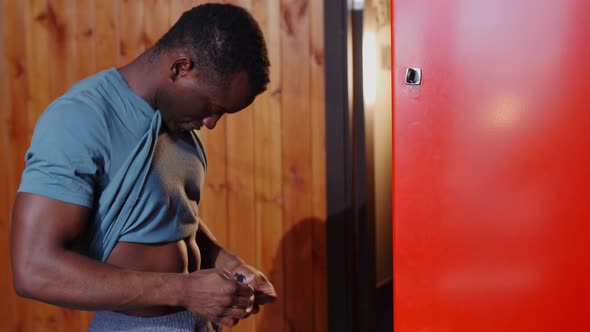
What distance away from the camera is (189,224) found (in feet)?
3.84

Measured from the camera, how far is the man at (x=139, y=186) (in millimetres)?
916

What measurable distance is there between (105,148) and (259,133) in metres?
1.06

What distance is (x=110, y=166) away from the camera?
99cm

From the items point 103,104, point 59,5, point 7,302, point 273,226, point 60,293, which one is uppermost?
point 59,5

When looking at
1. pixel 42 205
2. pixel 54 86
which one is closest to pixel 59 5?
pixel 54 86

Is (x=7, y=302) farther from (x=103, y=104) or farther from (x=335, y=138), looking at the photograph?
(x=103, y=104)

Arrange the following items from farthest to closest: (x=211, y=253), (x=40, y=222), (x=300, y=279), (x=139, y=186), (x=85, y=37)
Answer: (x=85, y=37) → (x=300, y=279) → (x=211, y=253) → (x=139, y=186) → (x=40, y=222)

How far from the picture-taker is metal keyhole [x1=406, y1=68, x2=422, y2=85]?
37.7 inches

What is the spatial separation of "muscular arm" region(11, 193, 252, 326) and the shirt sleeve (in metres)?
0.02

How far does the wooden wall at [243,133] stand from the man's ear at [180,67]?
35.6 inches

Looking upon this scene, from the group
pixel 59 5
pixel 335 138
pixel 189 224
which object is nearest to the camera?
pixel 189 224

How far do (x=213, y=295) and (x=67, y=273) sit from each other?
23 centimetres

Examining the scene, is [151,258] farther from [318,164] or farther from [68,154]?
[318,164]

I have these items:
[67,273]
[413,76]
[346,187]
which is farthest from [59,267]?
[346,187]
